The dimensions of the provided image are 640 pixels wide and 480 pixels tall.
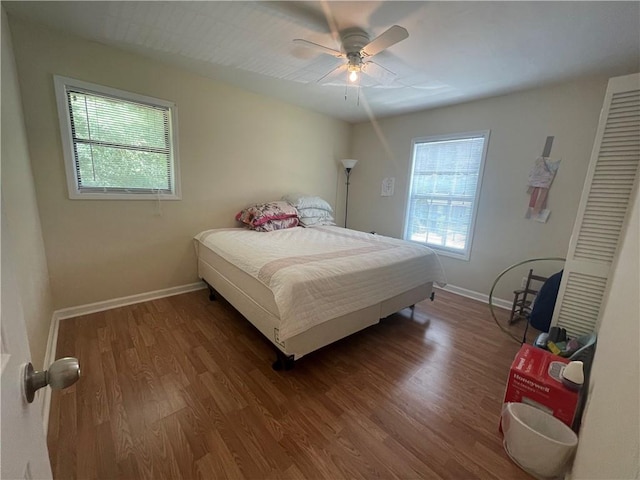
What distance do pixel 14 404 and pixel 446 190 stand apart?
3882 millimetres

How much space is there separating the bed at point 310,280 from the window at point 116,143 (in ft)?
2.58

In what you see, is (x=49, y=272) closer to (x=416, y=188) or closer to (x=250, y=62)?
(x=250, y=62)

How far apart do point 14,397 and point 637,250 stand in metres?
1.75

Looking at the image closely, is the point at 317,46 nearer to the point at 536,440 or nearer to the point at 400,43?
the point at 400,43

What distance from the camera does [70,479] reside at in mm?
1138

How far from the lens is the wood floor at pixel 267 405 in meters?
1.26

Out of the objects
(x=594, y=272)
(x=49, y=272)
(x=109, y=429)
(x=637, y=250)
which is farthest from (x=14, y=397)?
(x=49, y=272)

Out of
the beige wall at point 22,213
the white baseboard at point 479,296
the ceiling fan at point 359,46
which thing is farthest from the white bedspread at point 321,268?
the ceiling fan at point 359,46

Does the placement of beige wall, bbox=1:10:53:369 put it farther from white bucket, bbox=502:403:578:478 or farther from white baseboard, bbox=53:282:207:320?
white bucket, bbox=502:403:578:478

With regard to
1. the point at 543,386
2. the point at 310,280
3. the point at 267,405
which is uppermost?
the point at 310,280

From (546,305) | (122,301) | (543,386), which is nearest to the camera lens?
(543,386)

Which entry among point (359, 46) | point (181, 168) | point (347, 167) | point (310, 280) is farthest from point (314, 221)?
point (359, 46)

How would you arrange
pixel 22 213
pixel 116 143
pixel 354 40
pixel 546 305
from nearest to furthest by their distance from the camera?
1. pixel 22 213
2. pixel 354 40
3. pixel 546 305
4. pixel 116 143

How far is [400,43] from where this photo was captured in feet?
6.75
